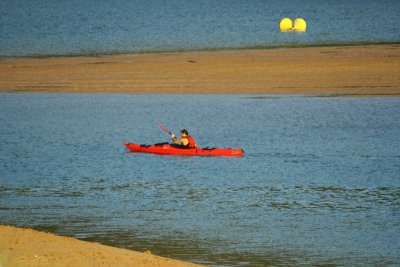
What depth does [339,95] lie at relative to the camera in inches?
1478

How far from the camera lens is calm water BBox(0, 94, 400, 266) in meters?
17.1

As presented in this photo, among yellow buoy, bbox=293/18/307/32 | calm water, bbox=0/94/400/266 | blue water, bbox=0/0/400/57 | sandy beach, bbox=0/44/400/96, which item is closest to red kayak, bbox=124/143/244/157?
calm water, bbox=0/94/400/266

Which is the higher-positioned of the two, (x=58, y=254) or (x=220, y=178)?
(x=220, y=178)

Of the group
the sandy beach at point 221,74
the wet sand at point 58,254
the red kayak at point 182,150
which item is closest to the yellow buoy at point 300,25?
the sandy beach at point 221,74

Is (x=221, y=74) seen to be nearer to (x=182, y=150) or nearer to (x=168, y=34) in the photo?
(x=182, y=150)

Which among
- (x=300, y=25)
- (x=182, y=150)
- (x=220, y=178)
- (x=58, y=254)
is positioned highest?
(x=300, y=25)

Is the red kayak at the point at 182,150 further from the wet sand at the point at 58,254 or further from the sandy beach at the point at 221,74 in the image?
the sandy beach at the point at 221,74

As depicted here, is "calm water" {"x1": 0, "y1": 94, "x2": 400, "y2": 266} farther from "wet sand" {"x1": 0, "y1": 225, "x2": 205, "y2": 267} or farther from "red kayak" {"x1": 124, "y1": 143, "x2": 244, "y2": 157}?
"wet sand" {"x1": 0, "y1": 225, "x2": 205, "y2": 267}

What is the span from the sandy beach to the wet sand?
2419cm

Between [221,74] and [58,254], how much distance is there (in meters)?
29.5

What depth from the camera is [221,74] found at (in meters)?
42.6

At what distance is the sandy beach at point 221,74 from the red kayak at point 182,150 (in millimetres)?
12212

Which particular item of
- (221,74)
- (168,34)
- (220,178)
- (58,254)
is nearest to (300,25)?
(168,34)

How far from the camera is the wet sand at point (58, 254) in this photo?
13102 mm
